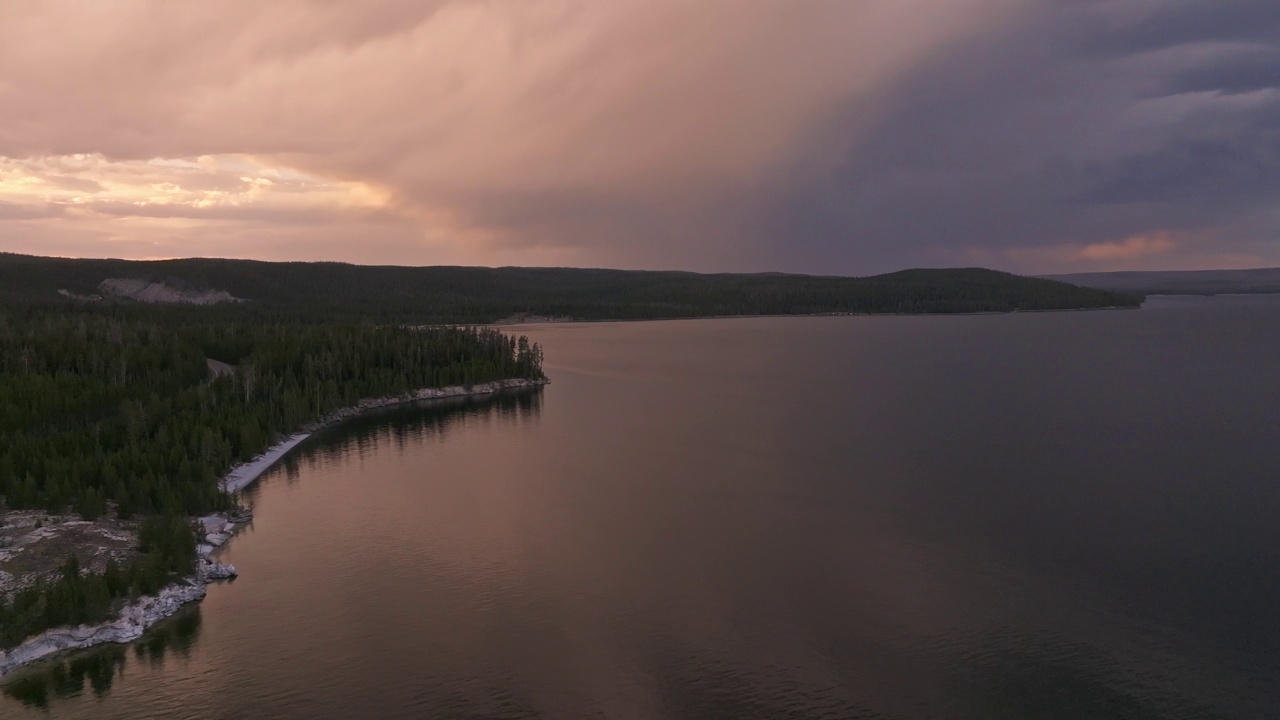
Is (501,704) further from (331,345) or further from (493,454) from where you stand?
(331,345)

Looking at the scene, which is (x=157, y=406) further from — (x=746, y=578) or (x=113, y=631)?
(x=746, y=578)

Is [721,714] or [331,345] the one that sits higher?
[331,345]

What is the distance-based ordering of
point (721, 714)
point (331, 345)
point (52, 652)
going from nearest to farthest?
1. point (721, 714)
2. point (52, 652)
3. point (331, 345)

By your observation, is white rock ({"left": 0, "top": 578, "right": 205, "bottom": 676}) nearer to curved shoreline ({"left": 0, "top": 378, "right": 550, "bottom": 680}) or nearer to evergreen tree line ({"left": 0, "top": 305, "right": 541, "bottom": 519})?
curved shoreline ({"left": 0, "top": 378, "right": 550, "bottom": 680})

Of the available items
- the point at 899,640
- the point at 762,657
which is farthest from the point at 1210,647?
the point at 762,657

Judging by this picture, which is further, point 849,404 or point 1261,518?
point 849,404

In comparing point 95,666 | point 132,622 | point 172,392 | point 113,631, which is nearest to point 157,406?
point 172,392
